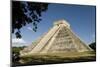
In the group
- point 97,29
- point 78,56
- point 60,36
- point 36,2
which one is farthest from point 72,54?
point 36,2

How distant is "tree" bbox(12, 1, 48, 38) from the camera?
377cm

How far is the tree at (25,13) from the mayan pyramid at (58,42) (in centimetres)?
24

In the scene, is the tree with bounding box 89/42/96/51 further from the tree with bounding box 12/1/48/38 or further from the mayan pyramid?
the tree with bounding box 12/1/48/38

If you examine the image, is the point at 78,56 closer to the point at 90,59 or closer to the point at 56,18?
the point at 90,59

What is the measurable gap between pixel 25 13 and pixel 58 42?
2.37 feet

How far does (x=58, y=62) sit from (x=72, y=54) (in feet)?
0.93

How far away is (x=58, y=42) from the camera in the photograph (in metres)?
4.05

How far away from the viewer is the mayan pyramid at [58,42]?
3.92m

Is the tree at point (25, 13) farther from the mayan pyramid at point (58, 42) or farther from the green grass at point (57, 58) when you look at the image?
the green grass at point (57, 58)

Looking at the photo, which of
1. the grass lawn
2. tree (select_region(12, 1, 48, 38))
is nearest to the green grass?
the grass lawn

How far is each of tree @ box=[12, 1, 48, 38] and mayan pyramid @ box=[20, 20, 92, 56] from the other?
245mm

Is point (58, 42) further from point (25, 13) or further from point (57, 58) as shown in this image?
point (25, 13)

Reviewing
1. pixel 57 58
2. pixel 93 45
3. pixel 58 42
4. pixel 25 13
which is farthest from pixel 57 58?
pixel 25 13

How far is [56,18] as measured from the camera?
159 inches
